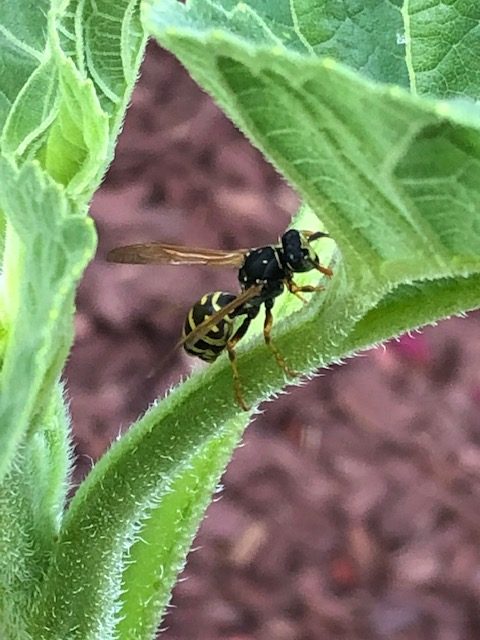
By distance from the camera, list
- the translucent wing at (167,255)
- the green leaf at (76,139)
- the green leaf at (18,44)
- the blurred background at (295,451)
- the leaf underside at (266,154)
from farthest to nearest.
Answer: the blurred background at (295,451), the translucent wing at (167,255), the green leaf at (18,44), the green leaf at (76,139), the leaf underside at (266,154)

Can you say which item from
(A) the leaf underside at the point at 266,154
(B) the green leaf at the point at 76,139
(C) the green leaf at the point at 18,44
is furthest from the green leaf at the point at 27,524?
(C) the green leaf at the point at 18,44

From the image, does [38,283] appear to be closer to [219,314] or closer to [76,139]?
[76,139]

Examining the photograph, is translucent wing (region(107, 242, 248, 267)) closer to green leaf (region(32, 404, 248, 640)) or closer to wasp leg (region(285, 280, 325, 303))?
wasp leg (region(285, 280, 325, 303))

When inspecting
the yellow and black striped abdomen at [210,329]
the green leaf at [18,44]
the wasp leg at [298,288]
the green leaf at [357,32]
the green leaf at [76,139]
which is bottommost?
the yellow and black striped abdomen at [210,329]

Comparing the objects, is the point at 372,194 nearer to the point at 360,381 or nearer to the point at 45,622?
the point at 45,622

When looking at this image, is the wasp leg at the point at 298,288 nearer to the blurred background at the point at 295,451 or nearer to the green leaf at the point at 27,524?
the green leaf at the point at 27,524

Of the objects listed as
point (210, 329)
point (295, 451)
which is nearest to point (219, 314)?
point (210, 329)
